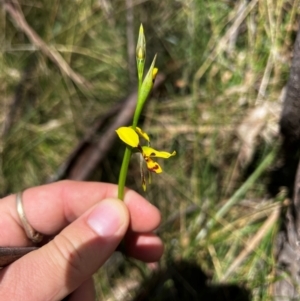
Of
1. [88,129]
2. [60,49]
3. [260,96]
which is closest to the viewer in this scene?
[260,96]

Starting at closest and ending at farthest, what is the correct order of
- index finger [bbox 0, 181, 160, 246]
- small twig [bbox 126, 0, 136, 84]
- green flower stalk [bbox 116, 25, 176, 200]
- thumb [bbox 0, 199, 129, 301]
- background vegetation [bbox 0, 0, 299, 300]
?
green flower stalk [bbox 116, 25, 176, 200], thumb [bbox 0, 199, 129, 301], index finger [bbox 0, 181, 160, 246], background vegetation [bbox 0, 0, 299, 300], small twig [bbox 126, 0, 136, 84]

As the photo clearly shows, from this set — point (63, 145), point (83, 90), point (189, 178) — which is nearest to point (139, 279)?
point (189, 178)

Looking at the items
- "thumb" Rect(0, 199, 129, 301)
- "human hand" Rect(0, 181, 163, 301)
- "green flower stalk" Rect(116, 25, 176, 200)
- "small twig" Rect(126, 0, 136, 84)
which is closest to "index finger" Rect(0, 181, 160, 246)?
"human hand" Rect(0, 181, 163, 301)

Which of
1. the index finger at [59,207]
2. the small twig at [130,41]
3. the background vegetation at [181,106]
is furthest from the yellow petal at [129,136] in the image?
the small twig at [130,41]

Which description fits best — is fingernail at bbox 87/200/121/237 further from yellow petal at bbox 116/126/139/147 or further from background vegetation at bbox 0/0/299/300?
background vegetation at bbox 0/0/299/300

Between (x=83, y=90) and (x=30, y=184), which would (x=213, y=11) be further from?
(x=30, y=184)

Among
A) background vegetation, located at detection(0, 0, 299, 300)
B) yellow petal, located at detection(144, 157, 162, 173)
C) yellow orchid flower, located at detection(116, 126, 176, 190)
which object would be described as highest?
yellow orchid flower, located at detection(116, 126, 176, 190)

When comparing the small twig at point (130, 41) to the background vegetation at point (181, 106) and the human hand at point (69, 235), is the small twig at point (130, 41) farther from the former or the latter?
the human hand at point (69, 235)
